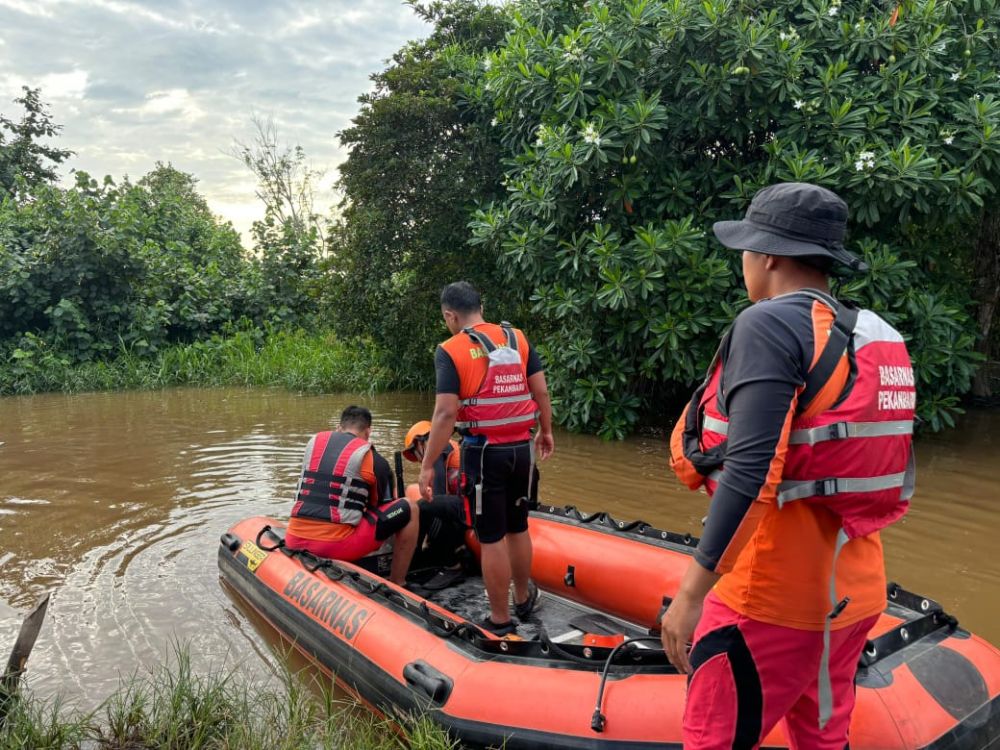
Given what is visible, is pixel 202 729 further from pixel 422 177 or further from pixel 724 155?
pixel 422 177

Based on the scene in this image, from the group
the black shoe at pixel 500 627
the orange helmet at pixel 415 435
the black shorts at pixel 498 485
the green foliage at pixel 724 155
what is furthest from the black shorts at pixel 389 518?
the green foliage at pixel 724 155

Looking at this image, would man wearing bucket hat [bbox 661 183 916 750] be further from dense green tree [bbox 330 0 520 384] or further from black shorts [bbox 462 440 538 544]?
dense green tree [bbox 330 0 520 384]

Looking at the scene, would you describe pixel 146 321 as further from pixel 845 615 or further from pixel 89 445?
pixel 845 615

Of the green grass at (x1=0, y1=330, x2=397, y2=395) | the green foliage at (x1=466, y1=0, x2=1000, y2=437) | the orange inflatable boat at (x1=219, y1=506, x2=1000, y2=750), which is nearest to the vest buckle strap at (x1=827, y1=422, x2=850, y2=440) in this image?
the orange inflatable boat at (x1=219, y1=506, x2=1000, y2=750)

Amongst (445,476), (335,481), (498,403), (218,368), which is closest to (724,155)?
(445,476)

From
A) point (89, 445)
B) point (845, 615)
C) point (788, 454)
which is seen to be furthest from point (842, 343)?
point (89, 445)

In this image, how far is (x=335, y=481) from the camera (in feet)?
13.0

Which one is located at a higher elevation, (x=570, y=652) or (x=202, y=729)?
(x=570, y=652)

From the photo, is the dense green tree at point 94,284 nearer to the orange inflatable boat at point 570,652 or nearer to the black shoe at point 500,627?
the orange inflatable boat at point 570,652

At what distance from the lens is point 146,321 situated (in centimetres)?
1452

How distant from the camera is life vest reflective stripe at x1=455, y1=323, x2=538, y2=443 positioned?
353 centimetres

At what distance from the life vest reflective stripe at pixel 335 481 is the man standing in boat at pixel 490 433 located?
509mm

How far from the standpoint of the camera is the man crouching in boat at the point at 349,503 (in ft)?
13.0

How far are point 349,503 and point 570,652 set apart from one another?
1596mm
